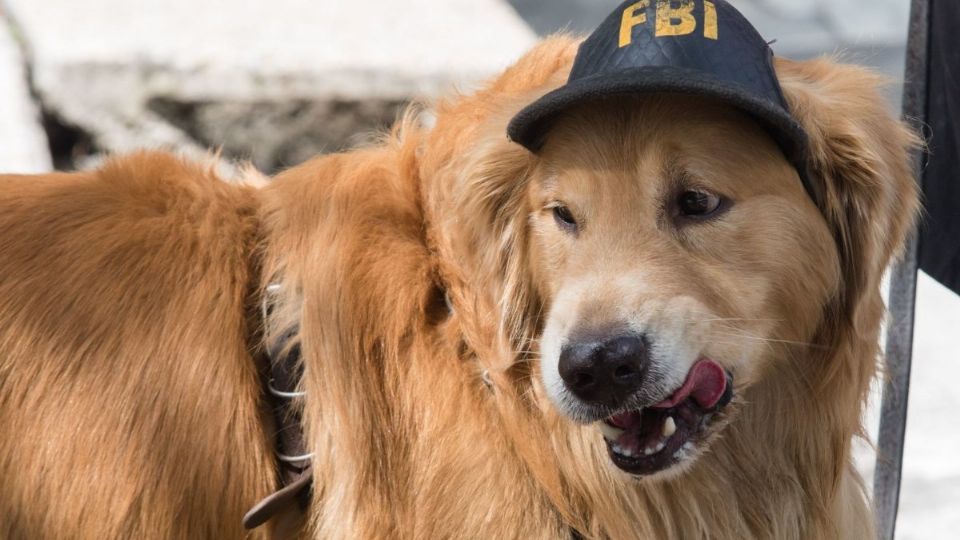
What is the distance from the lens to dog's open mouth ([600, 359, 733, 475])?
257 cm

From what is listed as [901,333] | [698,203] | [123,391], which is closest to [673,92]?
[698,203]

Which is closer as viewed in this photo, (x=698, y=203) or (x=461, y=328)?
(x=698, y=203)

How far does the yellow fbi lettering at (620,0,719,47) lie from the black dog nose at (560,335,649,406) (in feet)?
2.13

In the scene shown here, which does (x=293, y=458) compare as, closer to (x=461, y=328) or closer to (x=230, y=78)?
(x=461, y=328)

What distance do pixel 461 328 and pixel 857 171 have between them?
94 cm

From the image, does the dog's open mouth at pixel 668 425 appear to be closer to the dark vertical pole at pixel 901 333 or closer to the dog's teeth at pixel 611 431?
the dog's teeth at pixel 611 431

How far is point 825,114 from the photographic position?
8.60 ft

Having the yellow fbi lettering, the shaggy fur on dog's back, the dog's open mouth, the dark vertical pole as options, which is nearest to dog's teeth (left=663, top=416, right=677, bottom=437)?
the dog's open mouth

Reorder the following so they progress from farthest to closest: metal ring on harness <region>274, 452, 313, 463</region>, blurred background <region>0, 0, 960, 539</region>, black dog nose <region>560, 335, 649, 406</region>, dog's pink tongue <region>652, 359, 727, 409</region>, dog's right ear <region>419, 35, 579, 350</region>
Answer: blurred background <region>0, 0, 960, 539</region> → metal ring on harness <region>274, 452, 313, 463</region> → dog's right ear <region>419, 35, 579, 350</region> → dog's pink tongue <region>652, 359, 727, 409</region> → black dog nose <region>560, 335, 649, 406</region>

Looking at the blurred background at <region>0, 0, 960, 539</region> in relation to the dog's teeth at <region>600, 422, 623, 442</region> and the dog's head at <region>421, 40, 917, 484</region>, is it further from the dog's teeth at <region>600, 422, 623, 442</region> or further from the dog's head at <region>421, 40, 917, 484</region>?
the dog's teeth at <region>600, 422, 623, 442</region>

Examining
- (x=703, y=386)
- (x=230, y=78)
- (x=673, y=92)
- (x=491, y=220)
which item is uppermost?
(x=673, y=92)

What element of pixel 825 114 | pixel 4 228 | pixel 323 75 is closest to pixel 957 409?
pixel 825 114

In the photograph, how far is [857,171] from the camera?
2.61m

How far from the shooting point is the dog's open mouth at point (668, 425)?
2.57 meters
